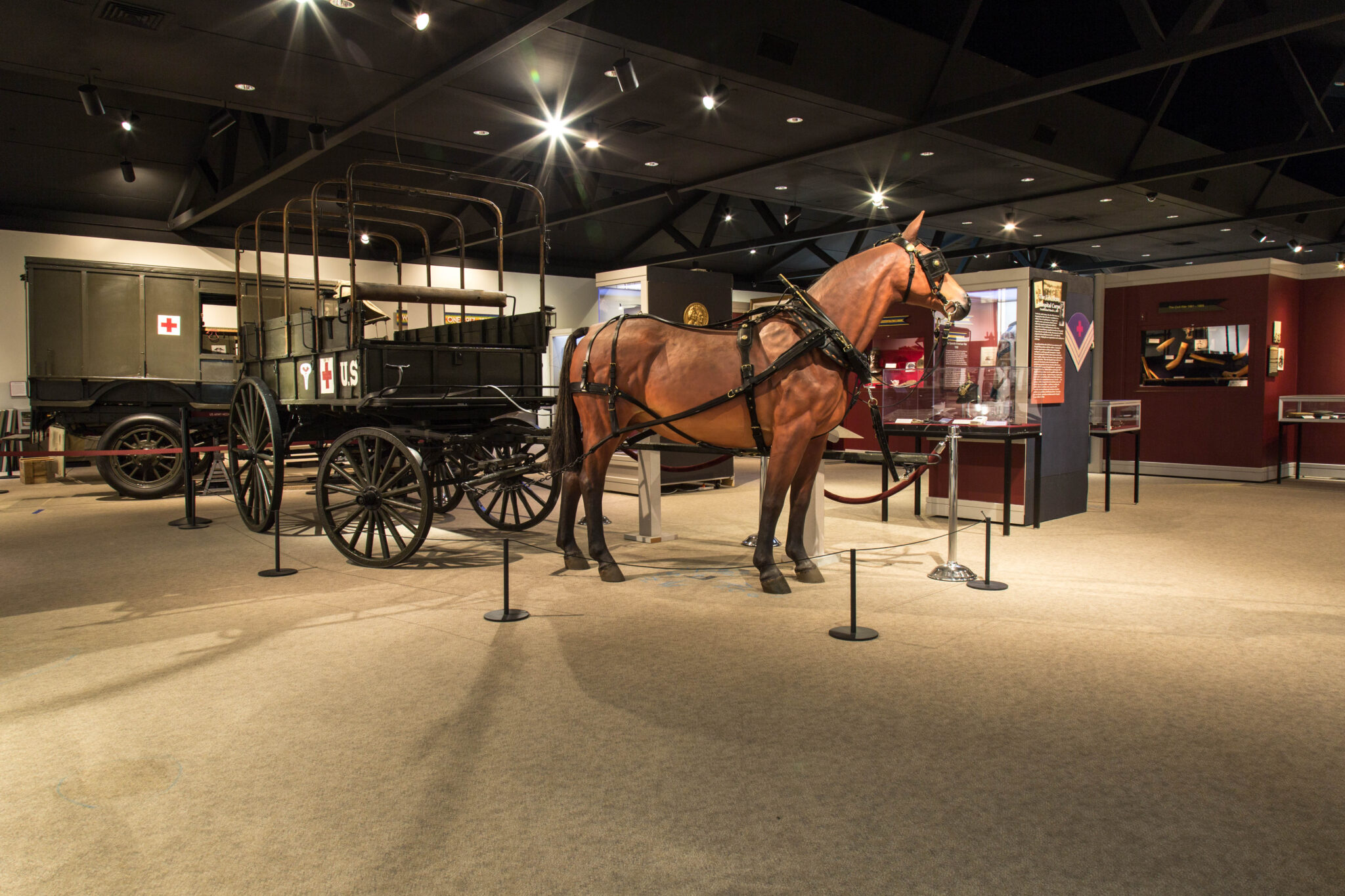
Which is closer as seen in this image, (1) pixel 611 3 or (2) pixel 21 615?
(2) pixel 21 615

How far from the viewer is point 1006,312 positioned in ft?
26.3

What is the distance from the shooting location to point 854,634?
393 centimetres

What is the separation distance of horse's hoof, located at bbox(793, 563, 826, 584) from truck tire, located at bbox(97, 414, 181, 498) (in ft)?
25.4

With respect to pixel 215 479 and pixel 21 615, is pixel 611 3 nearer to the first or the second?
pixel 21 615

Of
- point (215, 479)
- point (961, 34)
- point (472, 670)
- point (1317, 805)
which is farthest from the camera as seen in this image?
Result: point (215, 479)

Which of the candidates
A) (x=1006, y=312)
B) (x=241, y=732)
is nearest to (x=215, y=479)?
(x=241, y=732)

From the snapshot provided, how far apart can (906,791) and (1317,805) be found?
1.16 metres

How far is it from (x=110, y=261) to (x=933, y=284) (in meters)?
11.7

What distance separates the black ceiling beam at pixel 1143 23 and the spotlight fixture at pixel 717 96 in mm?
3240

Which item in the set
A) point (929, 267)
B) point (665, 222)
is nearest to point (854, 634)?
point (929, 267)

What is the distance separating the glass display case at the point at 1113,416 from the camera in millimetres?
8695

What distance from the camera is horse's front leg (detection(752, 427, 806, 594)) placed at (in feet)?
15.5

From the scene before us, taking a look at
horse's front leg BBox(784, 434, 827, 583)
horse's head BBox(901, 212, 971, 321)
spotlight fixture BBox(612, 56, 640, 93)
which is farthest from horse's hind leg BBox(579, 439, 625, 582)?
spotlight fixture BBox(612, 56, 640, 93)

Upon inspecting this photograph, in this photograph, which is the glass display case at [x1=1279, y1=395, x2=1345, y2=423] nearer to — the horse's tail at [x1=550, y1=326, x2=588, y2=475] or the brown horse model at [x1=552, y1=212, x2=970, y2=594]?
the brown horse model at [x1=552, y1=212, x2=970, y2=594]
